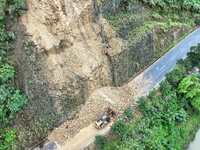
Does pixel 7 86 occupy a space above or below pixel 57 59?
below

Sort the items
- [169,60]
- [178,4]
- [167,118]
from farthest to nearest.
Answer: [178,4] < [169,60] < [167,118]

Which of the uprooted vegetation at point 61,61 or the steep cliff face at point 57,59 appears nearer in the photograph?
the uprooted vegetation at point 61,61

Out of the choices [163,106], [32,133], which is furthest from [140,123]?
[32,133]

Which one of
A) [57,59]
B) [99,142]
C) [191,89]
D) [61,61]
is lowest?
[191,89]

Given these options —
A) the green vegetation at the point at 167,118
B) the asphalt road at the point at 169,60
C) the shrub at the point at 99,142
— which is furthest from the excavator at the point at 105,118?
the asphalt road at the point at 169,60

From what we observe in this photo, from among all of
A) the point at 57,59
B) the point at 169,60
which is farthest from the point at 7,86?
the point at 169,60

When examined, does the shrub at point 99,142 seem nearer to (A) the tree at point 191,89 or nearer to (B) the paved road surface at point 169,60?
(B) the paved road surface at point 169,60

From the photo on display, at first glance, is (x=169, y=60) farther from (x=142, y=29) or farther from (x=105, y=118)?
(x=105, y=118)
